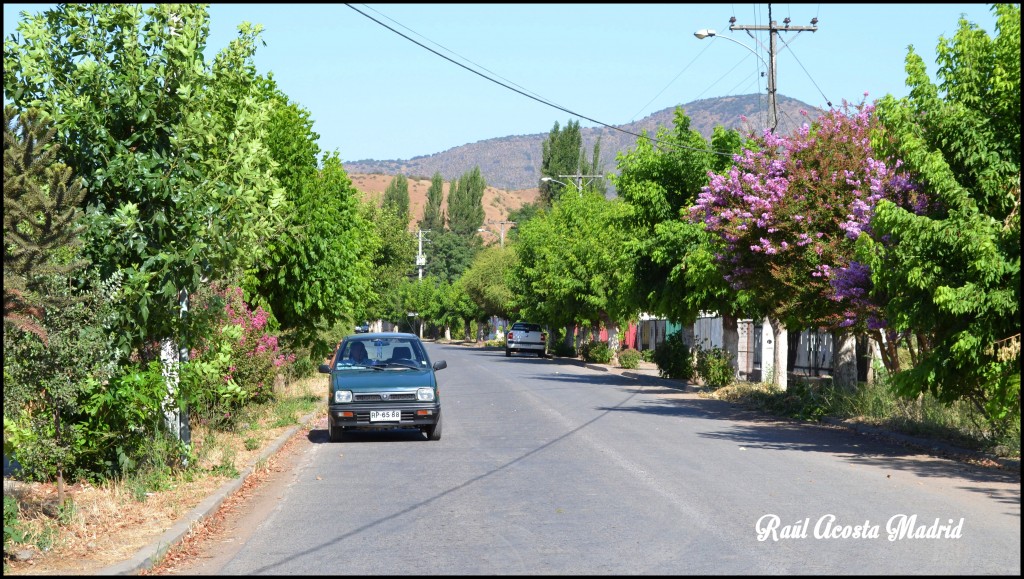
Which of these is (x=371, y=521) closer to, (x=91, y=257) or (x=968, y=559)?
(x=91, y=257)

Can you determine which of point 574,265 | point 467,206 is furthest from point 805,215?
point 467,206

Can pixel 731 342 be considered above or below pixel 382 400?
above

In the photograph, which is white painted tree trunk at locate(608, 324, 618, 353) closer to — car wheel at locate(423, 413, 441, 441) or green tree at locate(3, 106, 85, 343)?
car wheel at locate(423, 413, 441, 441)

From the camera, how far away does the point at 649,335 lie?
6394 centimetres

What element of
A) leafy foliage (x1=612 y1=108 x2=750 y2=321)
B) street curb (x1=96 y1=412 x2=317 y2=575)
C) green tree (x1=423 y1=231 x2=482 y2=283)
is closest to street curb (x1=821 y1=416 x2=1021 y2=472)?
street curb (x1=96 y1=412 x2=317 y2=575)

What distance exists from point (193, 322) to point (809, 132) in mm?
13555

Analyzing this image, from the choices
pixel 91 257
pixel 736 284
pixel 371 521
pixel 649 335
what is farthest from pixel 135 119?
pixel 649 335

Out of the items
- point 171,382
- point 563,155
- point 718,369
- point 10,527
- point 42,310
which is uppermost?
point 563,155

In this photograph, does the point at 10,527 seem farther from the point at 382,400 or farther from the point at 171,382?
the point at 382,400

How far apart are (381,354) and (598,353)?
115 ft

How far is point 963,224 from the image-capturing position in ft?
41.5

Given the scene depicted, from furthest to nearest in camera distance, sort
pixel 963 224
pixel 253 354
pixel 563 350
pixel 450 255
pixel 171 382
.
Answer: pixel 450 255 < pixel 563 350 < pixel 253 354 < pixel 963 224 < pixel 171 382

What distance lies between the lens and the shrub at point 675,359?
34.6 m

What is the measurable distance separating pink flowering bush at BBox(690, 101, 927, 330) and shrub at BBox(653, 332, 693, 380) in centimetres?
1344
